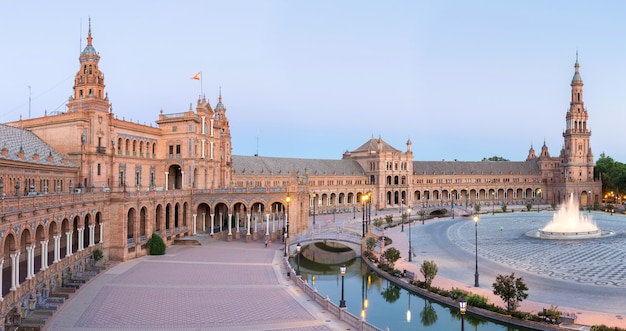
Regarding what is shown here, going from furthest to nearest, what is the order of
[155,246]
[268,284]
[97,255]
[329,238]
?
[329,238] < [155,246] < [97,255] < [268,284]

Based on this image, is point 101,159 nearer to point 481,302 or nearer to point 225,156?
point 225,156

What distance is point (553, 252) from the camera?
5762cm

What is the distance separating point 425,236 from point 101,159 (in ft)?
146

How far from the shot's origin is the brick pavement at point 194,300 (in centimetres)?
2884

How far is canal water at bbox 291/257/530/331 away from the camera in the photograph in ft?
111

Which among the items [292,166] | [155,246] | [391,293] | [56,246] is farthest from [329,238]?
[292,166]

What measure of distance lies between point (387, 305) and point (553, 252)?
28.3 metres

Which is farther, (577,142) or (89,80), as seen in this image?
(577,142)

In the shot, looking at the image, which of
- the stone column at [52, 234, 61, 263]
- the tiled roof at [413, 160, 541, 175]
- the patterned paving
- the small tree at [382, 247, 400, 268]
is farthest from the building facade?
the tiled roof at [413, 160, 541, 175]

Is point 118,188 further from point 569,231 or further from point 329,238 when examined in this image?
point 569,231

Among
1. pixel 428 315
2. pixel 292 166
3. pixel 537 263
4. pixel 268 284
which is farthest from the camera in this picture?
pixel 292 166

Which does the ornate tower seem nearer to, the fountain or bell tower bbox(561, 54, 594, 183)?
bell tower bbox(561, 54, 594, 183)

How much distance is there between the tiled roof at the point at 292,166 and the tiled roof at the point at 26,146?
154 feet

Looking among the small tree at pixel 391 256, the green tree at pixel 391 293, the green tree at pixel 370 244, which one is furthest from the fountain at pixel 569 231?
the green tree at pixel 391 293
